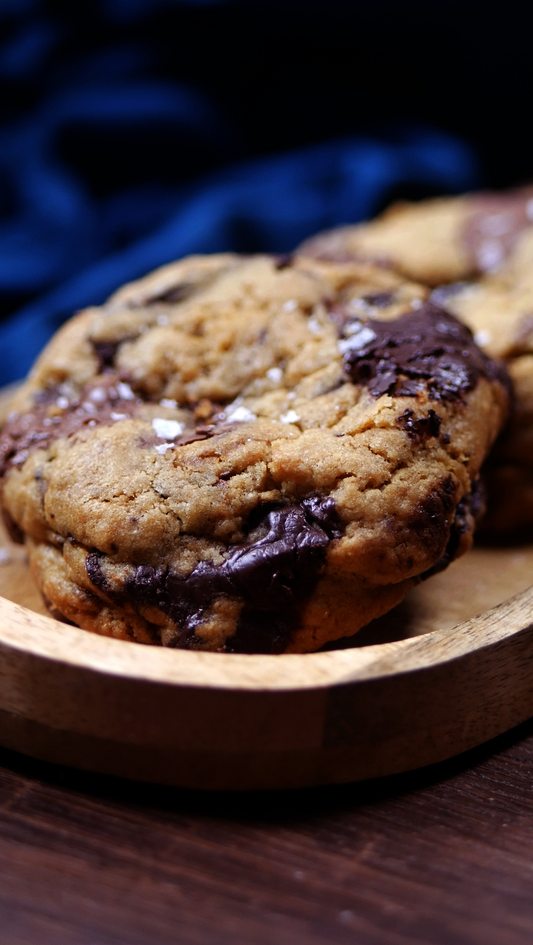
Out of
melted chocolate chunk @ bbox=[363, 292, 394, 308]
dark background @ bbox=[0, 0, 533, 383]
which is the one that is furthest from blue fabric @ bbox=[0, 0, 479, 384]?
melted chocolate chunk @ bbox=[363, 292, 394, 308]

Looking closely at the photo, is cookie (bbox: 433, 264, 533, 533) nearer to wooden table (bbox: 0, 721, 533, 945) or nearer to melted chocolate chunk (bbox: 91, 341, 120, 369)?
wooden table (bbox: 0, 721, 533, 945)

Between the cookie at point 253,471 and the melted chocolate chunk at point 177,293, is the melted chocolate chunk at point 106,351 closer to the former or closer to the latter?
the cookie at point 253,471

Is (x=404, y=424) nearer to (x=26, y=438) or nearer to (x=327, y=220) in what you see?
(x=26, y=438)

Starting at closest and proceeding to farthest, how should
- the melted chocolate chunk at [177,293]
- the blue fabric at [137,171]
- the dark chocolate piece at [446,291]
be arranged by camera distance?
the melted chocolate chunk at [177,293] → the dark chocolate piece at [446,291] → the blue fabric at [137,171]

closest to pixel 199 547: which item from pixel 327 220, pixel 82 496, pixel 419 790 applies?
pixel 82 496

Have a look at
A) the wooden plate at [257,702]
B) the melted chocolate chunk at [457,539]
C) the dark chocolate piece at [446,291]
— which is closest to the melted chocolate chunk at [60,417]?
the wooden plate at [257,702]

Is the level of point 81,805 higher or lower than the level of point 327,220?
lower

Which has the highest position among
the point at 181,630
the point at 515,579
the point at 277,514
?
the point at 277,514
